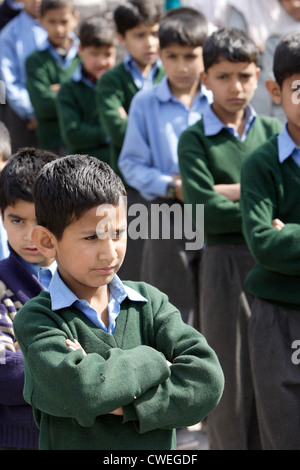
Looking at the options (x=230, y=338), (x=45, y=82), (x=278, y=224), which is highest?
(x=278, y=224)

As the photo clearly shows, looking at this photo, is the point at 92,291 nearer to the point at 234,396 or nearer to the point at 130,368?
the point at 130,368

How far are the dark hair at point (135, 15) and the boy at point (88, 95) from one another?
0.28 meters

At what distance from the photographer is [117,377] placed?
7.10ft

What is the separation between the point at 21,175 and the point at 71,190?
815 mm

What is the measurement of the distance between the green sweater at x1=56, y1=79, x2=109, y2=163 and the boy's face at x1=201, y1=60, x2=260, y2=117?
173 cm

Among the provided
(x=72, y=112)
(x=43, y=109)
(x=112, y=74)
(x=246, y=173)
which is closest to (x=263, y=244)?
(x=246, y=173)

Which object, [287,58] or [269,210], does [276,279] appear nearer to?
[269,210]

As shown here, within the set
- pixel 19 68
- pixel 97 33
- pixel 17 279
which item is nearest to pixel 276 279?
pixel 17 279

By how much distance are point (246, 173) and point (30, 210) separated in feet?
2.77

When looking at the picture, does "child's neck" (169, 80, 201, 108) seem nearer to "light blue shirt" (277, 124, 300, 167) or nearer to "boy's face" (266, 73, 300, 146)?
"boy's face" (266, 73, 300, 146)

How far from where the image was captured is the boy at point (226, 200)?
12.6ft

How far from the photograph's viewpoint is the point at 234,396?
3879 millimetres

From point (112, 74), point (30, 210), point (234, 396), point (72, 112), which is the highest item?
point (30, 210)

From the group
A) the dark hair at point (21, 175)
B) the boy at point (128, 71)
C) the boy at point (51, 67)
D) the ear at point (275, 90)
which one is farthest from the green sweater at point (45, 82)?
the dark hair at point (21, 175)
